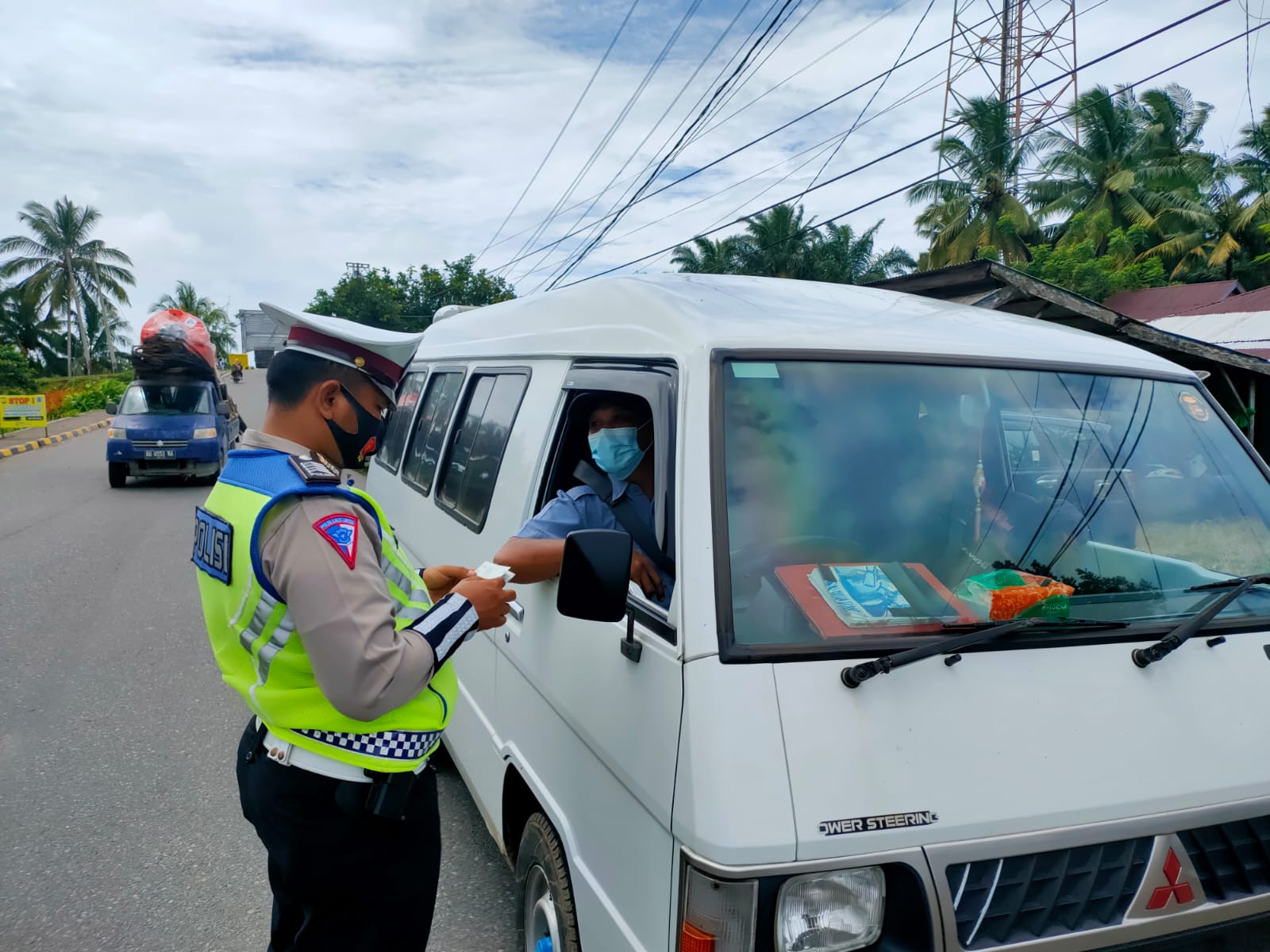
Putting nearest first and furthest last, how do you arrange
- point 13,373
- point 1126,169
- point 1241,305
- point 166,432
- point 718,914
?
point 718,914
point 166,432
point 1241,305
point 1126,169
point 13,373

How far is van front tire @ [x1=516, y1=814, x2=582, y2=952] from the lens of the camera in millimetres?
2217

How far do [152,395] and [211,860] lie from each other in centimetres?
1288

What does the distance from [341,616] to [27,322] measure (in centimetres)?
6055

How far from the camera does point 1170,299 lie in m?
20.7

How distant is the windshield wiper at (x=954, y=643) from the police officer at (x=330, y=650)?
0.78 meters

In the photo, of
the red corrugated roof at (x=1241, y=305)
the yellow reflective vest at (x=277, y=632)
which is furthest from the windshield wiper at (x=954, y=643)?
the red corrugated roof at (x=1241, y=305)

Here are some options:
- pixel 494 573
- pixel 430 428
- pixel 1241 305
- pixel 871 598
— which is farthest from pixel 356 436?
pixel 1241 305

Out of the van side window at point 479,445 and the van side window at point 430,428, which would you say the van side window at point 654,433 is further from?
the van side window at point 430,428

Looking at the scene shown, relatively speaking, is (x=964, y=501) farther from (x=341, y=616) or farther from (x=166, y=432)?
(x=166, y=432)

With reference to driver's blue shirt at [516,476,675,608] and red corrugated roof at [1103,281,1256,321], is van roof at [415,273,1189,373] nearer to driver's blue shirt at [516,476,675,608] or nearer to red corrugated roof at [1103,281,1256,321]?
driver's blue shirt at [516,476,675,608]

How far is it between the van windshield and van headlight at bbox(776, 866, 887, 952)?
434 millimetres

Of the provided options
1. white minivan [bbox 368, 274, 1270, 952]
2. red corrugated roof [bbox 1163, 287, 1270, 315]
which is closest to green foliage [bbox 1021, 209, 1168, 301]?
red corrugated roof [bbox 1163, 287, 1270, 315]

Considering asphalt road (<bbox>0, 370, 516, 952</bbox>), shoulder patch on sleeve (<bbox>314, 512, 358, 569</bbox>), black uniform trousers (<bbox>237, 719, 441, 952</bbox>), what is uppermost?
shoulder patch on sleeve (<bbox>314, 512, 358, 569</bbox>)

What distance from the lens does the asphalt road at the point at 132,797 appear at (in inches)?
125
